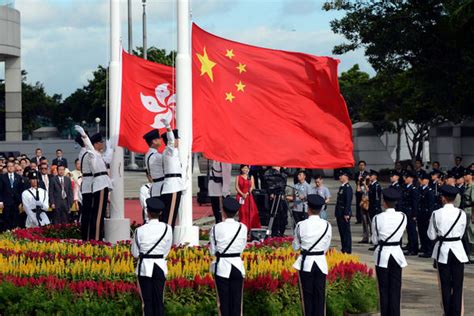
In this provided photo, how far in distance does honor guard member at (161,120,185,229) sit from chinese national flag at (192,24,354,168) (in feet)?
2.01

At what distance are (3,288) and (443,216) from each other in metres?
5.61

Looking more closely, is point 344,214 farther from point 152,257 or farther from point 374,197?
point 152,257

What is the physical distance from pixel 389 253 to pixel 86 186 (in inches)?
261

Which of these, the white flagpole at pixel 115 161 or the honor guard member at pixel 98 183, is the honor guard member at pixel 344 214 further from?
the honor guard member at pixel 98 183

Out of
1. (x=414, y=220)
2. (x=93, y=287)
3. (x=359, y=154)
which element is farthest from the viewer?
(x=359, y=154)

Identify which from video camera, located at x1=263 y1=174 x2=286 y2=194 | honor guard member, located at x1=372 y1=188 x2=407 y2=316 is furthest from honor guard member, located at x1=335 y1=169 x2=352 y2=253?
honor guard member, located at x1=372 y1=188 x2=407 y2=316

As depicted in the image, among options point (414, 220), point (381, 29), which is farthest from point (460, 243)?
point (381, 29)

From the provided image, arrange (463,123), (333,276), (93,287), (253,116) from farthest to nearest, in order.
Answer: (463,123) < (253,116) < (333,276) < (93,287)

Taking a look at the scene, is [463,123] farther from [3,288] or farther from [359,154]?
[3,288]

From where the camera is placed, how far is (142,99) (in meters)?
17.9

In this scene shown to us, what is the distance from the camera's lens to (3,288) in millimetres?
13414

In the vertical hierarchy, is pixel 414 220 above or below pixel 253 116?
below

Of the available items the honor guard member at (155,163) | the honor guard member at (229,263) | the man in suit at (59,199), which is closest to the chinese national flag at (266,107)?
the honor guard member at (155,163)

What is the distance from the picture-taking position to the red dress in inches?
838
